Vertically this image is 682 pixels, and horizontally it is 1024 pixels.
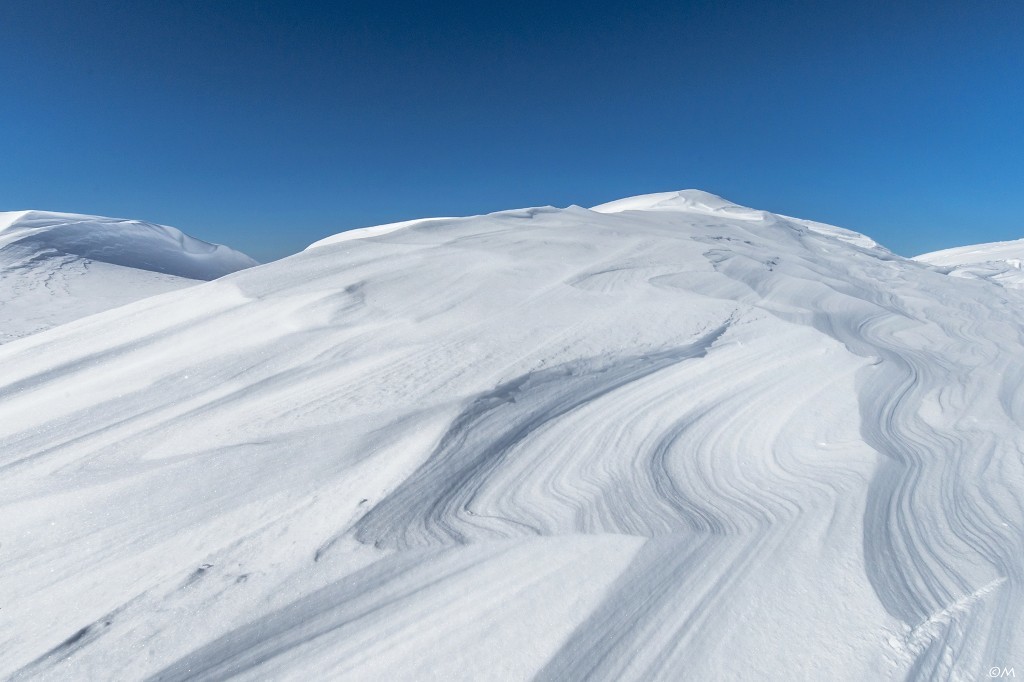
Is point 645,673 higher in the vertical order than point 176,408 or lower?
lower

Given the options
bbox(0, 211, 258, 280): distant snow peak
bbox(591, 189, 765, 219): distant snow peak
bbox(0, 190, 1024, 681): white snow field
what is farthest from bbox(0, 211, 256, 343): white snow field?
bbox(591, 189, 765, 219): distant snow peak

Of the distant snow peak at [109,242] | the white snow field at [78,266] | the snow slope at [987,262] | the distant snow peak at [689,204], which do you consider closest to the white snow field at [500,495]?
the white snow field at [78,266]

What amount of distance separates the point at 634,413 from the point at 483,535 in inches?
34.6

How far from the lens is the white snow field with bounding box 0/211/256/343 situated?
6357mm

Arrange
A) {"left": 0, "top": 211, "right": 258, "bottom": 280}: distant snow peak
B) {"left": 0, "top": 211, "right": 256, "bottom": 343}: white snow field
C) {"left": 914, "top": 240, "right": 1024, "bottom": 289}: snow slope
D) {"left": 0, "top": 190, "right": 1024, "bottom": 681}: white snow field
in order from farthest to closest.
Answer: {"left": 914, "top": 240, "right": 1024, "bottom": 289}: snow slope → {"left": 0, "top": 211, "right": 258, "bottom": 280}: distant snow peak → {"left": 0, "top": 211, "right": 256, "bottom": 343}: white snow field → {"left": 0, "top": 190, "right": 1024, "bottom": 681}: white snow field

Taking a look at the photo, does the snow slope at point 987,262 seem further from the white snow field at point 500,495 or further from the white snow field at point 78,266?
the white snow field at point 78,266

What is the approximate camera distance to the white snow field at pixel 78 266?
6.36 m

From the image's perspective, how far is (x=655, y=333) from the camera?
2.65 m

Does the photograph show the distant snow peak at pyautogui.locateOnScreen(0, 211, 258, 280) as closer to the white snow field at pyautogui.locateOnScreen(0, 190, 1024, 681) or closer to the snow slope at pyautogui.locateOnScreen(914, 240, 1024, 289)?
the white snow field at pyautogui.locateOnScreen(0, 190, 1024, 681)

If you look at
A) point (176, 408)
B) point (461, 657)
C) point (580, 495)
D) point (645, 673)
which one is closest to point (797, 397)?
point (580, 495)

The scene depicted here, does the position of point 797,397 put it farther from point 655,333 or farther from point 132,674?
point 132,674

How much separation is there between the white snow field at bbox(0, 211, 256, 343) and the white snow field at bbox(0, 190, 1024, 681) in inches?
178

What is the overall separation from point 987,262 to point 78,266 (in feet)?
58.6

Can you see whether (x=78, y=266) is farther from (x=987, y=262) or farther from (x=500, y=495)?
(x=987, y=262)
